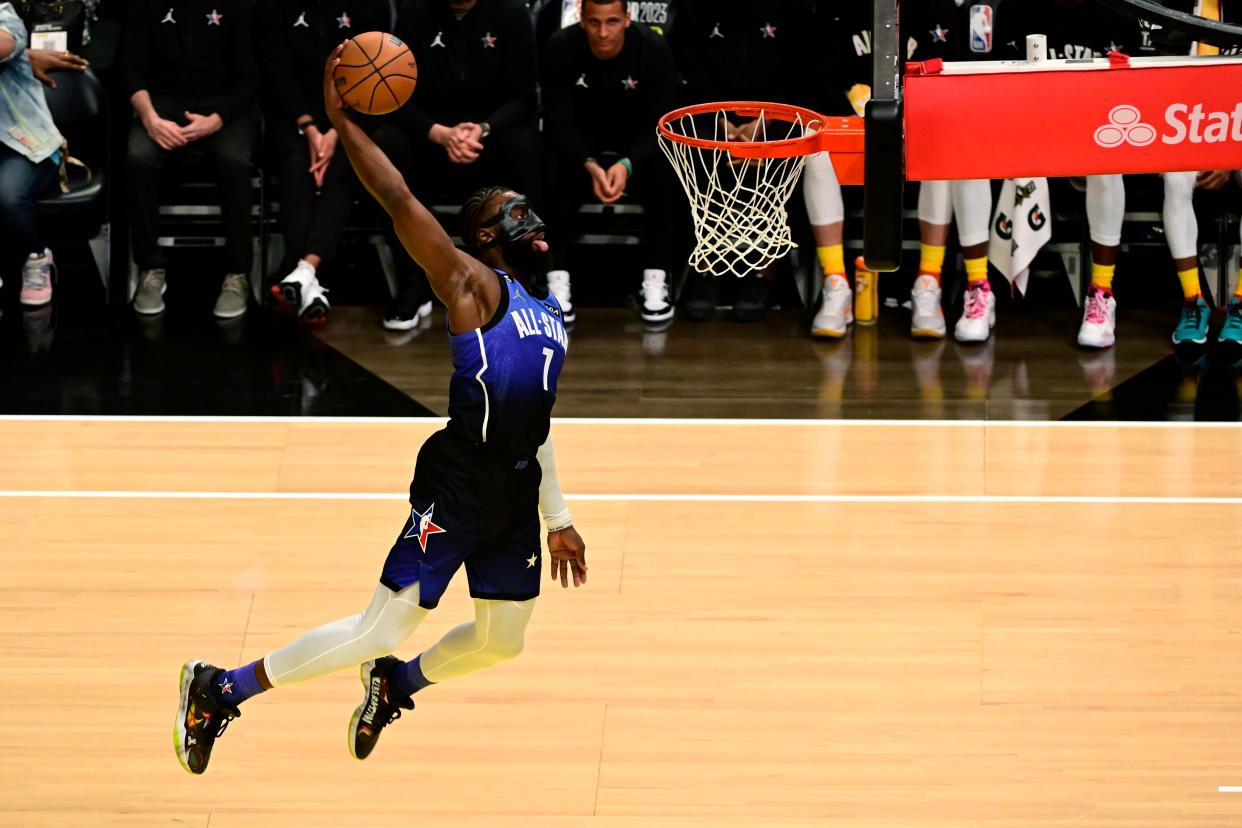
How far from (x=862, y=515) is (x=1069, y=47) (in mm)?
2981

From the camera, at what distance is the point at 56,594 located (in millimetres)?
6742

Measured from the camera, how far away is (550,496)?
5.41 metres

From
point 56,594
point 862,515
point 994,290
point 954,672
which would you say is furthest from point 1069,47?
point 56,594

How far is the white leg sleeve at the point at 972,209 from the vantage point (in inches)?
355

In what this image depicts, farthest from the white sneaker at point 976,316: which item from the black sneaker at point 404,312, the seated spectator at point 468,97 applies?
the black sneaker at point 404,312

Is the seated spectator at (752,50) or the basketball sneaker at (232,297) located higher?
the seated spectator at (752,50)

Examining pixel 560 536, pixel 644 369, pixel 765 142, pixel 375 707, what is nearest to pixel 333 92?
pixel 765 142

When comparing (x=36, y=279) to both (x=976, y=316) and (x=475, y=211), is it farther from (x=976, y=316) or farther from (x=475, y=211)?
(x=475, y=211)

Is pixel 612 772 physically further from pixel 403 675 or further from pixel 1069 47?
pixel 1069 47

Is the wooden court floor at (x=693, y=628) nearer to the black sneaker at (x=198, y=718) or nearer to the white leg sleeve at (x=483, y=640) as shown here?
the black sneaker at (x=198, y=718)

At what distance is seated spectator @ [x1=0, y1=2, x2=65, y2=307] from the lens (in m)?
9.10

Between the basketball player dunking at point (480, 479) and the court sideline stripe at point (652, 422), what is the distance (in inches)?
115

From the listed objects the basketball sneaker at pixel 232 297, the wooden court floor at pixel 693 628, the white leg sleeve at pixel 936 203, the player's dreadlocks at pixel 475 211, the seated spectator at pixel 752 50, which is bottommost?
the wooden court floor at pixel 693 628

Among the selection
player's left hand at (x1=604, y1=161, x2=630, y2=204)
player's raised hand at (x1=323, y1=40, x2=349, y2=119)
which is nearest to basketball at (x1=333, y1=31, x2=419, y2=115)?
player's raised hand at (x1=323, y1=40, x2=349, y2=119)
